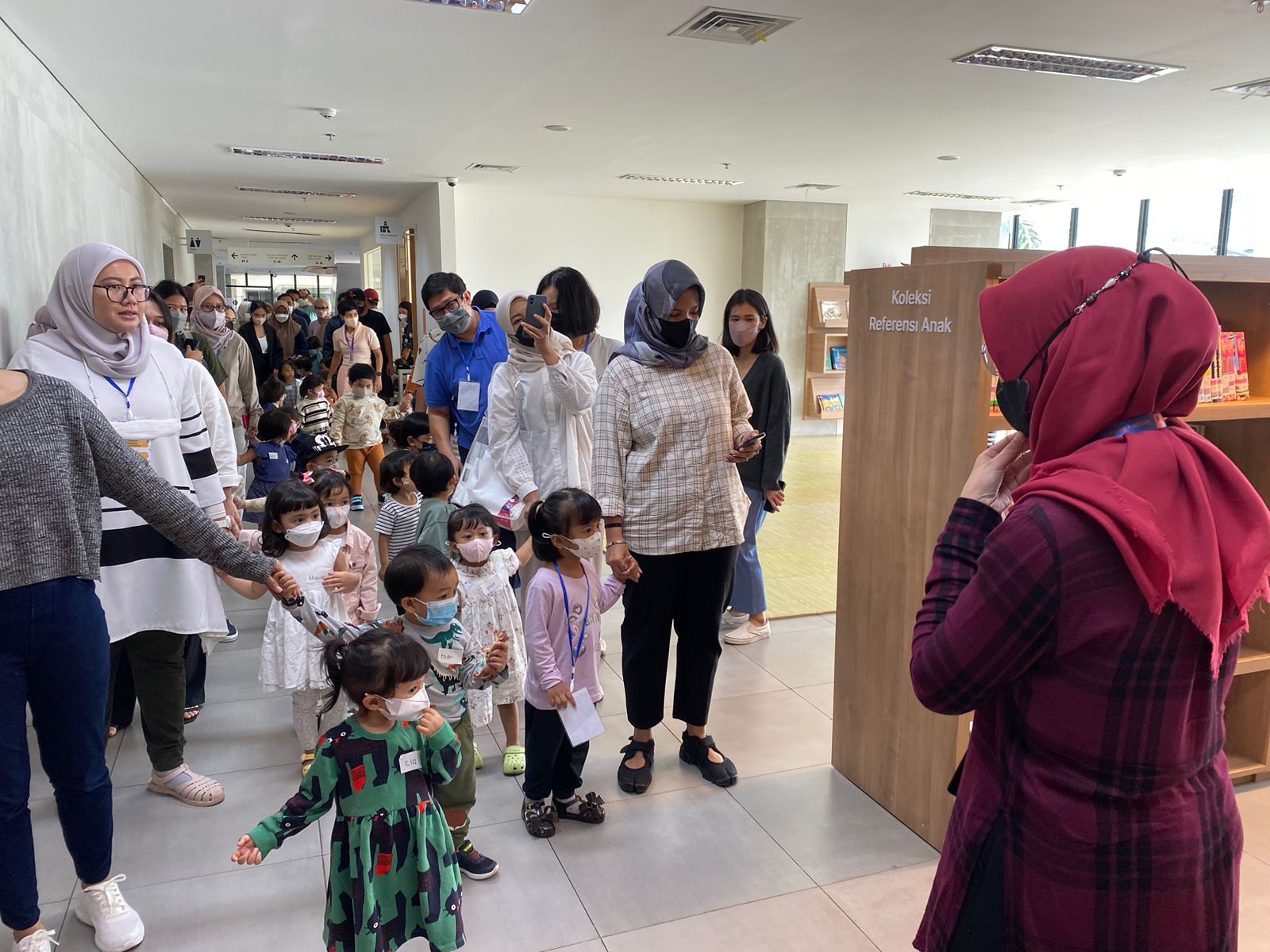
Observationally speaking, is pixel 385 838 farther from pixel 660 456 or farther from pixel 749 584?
pixel 749 584

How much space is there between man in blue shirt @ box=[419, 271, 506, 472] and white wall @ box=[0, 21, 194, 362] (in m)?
1.85

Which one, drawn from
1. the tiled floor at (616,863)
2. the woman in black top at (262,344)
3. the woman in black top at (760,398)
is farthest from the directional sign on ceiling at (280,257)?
the tiled floor at (616,863)

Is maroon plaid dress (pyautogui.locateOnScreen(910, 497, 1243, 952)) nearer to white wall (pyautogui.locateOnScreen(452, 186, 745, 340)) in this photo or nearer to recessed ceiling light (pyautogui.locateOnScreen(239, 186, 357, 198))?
white wall (pyautogui.locateOnScreen(452, 186, 745, 340))

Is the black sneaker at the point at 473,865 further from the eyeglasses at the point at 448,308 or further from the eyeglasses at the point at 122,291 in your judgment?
the eyeglasses at the point at 448,308

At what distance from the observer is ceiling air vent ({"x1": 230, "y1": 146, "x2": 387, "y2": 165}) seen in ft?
31.2

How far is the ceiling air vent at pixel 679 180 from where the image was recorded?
35.8ft

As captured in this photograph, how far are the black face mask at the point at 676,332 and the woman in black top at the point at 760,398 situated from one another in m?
1.23

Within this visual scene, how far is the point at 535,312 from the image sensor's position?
10.7 ft

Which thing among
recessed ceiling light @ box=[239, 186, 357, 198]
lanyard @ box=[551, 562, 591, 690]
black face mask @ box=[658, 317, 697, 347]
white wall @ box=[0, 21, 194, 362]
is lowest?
lanyard @ box=[551, 562, 591, 690]

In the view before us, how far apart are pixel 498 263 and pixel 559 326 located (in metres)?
9.34

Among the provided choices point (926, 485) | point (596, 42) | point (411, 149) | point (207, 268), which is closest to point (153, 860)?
point (926, 485)

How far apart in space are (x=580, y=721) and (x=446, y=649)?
46 cm

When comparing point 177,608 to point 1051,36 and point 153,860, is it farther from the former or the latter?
point 1051,36

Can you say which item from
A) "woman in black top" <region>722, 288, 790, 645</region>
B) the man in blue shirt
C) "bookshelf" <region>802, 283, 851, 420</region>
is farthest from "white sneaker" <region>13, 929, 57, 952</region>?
"bookshelf" <region>802, 283, 851, 420</region>
